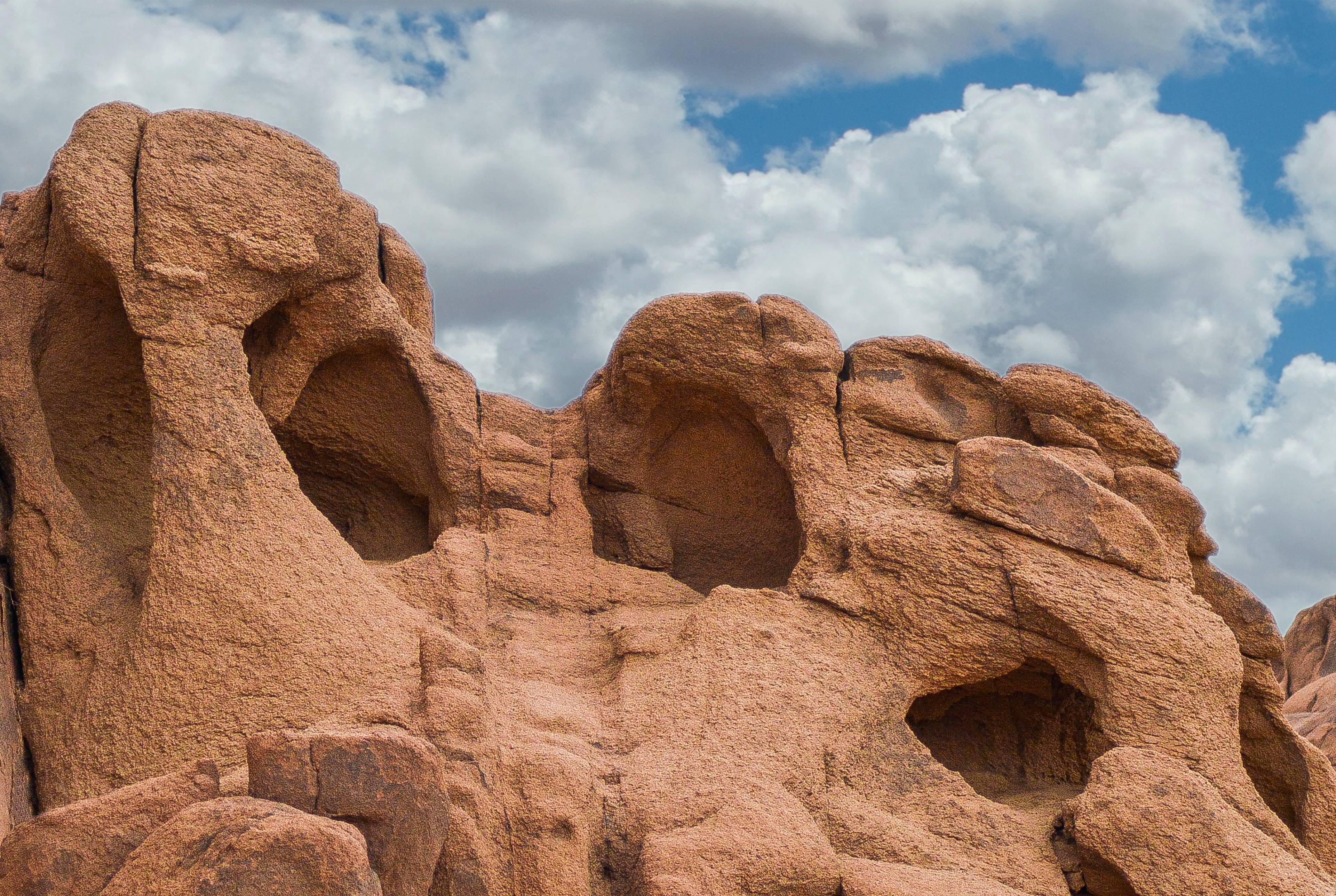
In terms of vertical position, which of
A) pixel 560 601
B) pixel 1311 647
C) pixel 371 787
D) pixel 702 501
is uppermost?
pixel 1311 647

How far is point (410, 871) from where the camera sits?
6.33 metres

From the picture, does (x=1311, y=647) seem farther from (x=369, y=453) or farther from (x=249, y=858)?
(x=249, y=858)

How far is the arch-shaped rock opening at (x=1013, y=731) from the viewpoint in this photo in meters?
8.95

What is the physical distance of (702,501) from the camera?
1070 centimetres

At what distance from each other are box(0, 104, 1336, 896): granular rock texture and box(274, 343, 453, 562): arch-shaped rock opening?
0.03 m

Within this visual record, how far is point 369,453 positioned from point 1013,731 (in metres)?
4.58

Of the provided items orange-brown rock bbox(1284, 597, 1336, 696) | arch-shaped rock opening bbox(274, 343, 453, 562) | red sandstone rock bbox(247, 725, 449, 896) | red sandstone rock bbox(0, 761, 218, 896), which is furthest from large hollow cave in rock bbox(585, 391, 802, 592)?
orange-brown rock bbox(1284, 597, 1336, 696)

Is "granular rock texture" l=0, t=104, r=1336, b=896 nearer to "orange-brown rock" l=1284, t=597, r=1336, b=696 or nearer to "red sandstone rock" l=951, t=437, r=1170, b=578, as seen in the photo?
"red sandstone rock" l=951, t=437, r=1170, b=578

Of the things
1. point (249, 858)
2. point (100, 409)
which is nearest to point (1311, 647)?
point (100, 409)

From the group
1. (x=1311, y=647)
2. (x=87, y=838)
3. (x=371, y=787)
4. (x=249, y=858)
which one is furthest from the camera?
(x=1311, y=647)

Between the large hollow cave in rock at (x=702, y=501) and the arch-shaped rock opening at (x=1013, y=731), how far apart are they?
62.8 inches

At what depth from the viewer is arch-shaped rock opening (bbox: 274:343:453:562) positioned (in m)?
9.65

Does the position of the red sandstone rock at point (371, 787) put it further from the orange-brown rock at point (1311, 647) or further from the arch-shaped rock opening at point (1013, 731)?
the orange-brown rock at point (1311, 647)

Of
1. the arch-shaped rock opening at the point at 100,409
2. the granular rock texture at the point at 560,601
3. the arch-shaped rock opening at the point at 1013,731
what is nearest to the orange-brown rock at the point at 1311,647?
the granular rock texture at the point at 560,601
